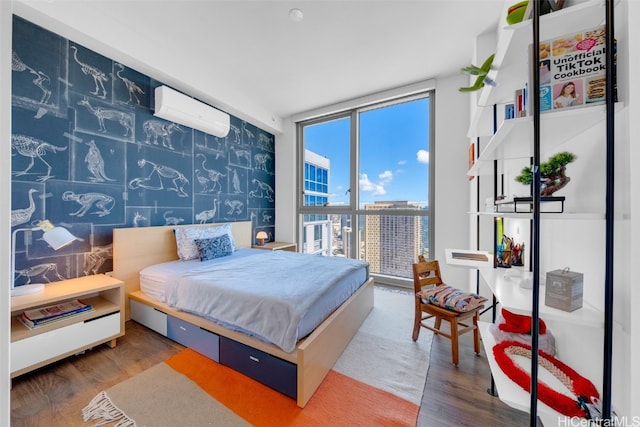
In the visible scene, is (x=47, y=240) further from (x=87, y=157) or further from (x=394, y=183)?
(x=394, y=183)

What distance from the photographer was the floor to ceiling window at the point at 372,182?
356 centimetres

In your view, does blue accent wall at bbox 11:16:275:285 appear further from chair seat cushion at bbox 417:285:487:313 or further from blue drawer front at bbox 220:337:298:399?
chair seat cushion at bbox 417:285:487:313

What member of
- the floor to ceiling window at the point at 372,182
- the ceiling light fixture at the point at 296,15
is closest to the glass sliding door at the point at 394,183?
the floor to ceiling window at the point at 372,182

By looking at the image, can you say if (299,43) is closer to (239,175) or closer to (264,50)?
(264,50)

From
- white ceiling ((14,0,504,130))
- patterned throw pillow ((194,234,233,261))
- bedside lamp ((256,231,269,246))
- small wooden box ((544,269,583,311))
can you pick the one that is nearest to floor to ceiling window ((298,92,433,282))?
white ceiling ((14,0,504,130))

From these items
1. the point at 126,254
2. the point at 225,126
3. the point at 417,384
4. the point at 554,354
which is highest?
the point at 225,126

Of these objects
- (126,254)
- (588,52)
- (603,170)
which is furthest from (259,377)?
(588,52)

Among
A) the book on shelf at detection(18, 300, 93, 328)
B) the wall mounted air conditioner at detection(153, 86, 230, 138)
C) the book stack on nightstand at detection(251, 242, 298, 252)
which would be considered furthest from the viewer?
the book stack on nightstand at detection(251, 242, 298, 252)

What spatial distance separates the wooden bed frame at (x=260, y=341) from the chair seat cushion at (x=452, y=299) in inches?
26.0

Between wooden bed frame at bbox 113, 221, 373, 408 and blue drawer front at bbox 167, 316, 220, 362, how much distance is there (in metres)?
0.06

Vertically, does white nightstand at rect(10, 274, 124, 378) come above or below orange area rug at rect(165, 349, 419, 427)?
above

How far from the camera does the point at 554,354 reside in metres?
1.24

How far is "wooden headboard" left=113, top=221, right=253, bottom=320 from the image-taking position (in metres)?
2.39

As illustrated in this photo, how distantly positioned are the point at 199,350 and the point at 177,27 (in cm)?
297
